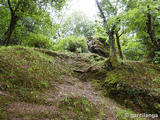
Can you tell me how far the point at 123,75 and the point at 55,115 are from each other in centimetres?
487

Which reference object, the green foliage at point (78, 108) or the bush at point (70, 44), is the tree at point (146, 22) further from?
the bush at point (70, 44)

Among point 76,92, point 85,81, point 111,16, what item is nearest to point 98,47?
point 111,16

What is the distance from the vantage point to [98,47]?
14602mm

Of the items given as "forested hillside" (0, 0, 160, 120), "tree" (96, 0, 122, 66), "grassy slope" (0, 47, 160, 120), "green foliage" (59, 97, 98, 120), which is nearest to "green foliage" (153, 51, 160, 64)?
"forested hillside" (0, 0, 160, 120)

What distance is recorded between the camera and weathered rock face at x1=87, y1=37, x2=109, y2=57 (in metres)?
14.5

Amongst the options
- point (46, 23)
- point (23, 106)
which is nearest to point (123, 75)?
point (23, 106)

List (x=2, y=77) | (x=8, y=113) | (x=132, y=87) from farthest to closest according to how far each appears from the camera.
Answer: (x=132, y=87) < (x=2, y=77) < (x=8, y=113)

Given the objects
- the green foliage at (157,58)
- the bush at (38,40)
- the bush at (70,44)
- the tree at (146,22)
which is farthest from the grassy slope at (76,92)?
the bush at (70,44)

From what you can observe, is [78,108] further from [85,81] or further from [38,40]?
[38,40]

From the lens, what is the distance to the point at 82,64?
1034 centimetres

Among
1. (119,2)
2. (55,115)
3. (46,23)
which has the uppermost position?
(119,2)

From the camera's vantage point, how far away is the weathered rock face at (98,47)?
14526 millimetres

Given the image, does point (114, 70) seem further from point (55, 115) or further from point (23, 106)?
point (23, 106)

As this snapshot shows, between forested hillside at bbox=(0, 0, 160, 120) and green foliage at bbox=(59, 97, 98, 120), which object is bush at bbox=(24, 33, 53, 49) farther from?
green foliage at bbox=(59, 97, 98, 120)
